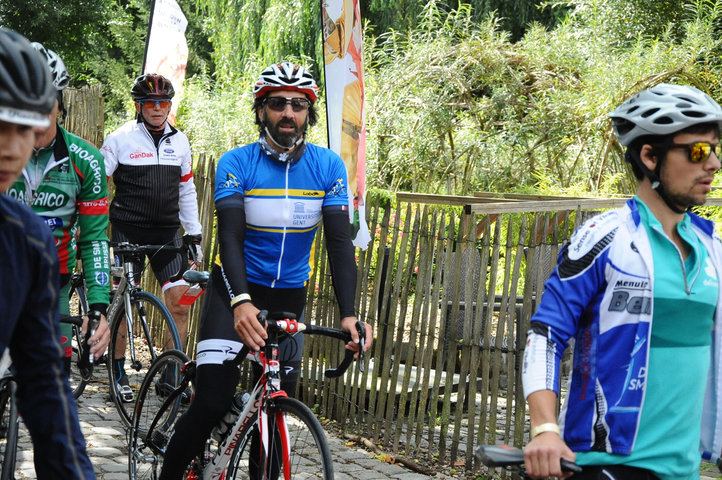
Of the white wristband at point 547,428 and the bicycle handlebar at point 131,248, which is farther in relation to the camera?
the bicycle handlebar at point 131,248

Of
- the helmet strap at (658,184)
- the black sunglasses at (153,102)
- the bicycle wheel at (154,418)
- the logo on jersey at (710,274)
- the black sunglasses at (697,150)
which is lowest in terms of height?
the bicycle wheel at (154,418)

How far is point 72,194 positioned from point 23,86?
2990 mm

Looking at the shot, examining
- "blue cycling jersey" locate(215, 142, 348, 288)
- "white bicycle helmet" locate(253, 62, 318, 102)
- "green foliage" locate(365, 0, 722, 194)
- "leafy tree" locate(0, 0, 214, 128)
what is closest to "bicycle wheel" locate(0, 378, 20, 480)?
"blue cycling jersey" locate(215, 142, 348, 288)

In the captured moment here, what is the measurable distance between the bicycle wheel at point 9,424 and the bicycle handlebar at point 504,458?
230 centimetres

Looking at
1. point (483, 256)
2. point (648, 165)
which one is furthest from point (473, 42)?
point (648, 165)

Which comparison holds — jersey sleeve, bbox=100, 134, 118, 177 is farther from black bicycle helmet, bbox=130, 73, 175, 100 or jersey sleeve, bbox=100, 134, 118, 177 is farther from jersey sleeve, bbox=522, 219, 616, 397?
jersey sleeve, bbox=522, 219, 616, 397

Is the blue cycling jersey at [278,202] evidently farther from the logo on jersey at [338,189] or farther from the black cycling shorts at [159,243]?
the black cycling shorts at [159,243]

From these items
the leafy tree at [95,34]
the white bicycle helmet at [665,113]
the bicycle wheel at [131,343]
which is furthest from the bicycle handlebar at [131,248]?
the leafy tree at [95,34]

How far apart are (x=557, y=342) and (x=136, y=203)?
5.16 metres

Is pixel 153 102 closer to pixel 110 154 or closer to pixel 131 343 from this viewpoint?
pixel 110 154

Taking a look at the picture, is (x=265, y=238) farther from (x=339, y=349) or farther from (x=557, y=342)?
(x=339, y=349)

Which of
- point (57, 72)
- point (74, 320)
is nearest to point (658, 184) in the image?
point (74, 320)

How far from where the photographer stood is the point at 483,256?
5672 mm

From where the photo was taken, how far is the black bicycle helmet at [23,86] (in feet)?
5.78
